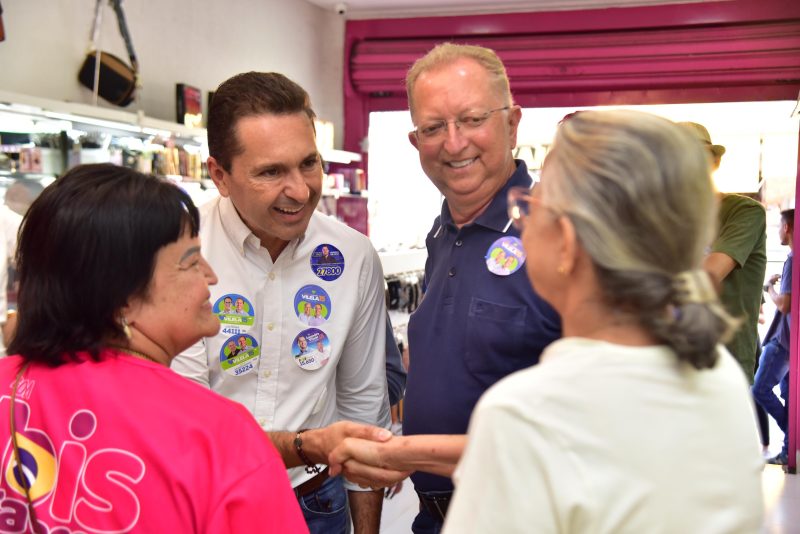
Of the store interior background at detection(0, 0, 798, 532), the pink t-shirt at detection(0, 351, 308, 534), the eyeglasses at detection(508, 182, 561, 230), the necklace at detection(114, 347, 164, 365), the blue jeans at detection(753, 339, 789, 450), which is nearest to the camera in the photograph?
the eyeglasses at detection(508, 182, 561, 230)

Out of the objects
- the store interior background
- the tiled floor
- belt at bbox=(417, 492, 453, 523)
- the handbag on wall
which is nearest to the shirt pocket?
belt at bbox=(417, 492, 453, 523)

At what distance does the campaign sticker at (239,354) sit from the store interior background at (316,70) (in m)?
3.13

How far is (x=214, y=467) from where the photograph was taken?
1271 mm

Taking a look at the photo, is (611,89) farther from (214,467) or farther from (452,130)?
(214,467)

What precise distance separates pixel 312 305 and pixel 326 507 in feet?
1.81

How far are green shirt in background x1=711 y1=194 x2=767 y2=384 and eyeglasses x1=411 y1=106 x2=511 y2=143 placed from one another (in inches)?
86.1

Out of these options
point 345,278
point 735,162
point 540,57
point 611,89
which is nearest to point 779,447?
point 735,162

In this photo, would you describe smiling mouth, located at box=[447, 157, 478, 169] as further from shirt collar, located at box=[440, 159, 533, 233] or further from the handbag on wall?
the handbag on wall

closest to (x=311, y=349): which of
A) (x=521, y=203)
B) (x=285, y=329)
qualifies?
(x=285, y=329)

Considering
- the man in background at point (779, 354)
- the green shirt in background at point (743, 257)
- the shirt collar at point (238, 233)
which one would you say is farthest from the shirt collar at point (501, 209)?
the man in background at point (779, 354)

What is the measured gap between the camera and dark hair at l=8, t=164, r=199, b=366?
1.33m

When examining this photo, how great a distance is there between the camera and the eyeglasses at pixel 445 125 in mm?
2055

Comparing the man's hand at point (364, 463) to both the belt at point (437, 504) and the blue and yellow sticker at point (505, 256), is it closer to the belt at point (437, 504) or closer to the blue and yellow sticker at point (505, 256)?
the belt at point (437, 504)

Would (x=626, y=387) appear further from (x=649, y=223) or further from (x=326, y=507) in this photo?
(x=326, y=507)
